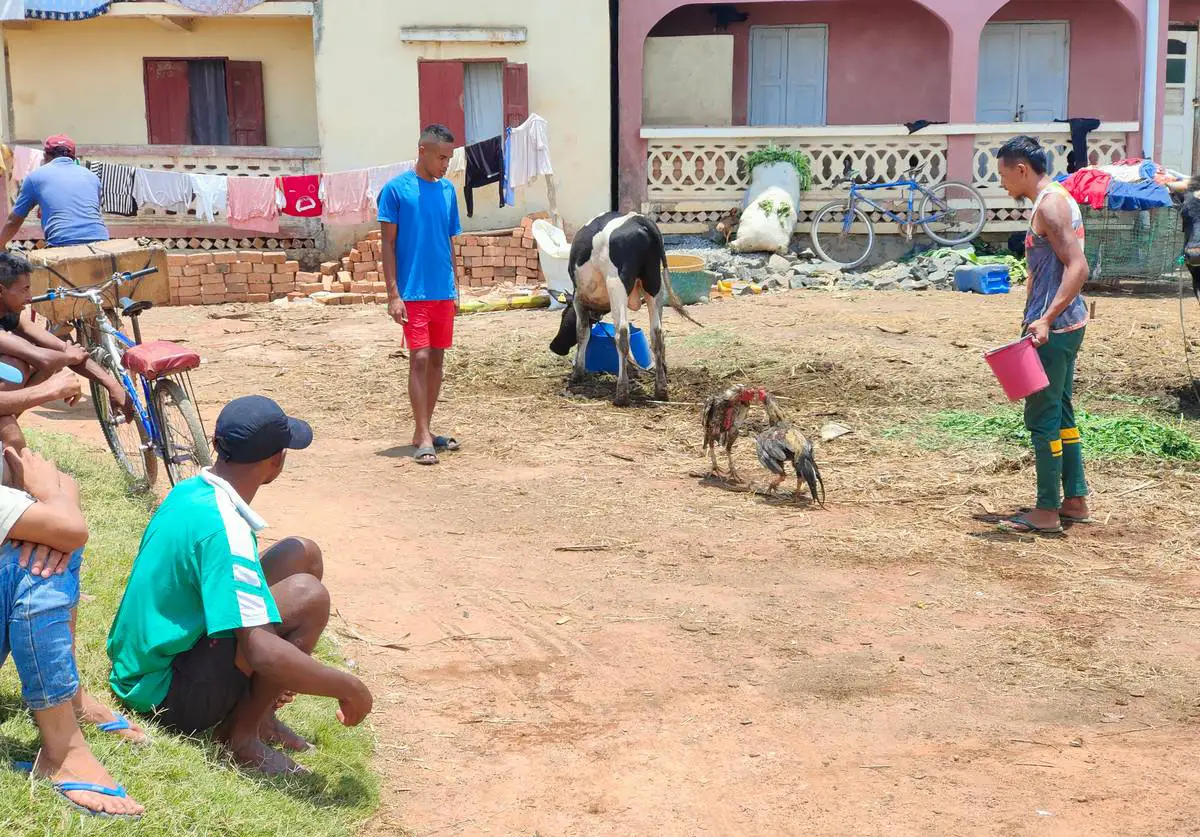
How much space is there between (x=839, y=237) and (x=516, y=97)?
4518 millimetres

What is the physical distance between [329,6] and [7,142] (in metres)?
4.70

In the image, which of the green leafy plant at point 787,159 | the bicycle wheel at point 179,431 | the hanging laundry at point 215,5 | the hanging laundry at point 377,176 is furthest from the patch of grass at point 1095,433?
the hanging laundry at point 215,5

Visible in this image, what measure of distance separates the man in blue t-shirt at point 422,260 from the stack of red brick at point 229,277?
744 cm

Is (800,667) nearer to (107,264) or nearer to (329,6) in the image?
(107,264)

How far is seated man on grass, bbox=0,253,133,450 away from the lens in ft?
14.7

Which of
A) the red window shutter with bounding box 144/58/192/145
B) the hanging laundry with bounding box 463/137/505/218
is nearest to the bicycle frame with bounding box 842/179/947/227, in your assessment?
the hanging laundry with bounding box 463/137/505/218

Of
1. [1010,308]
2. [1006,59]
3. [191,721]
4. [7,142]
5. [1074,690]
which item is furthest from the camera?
[1006,59]

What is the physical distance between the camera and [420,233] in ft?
25.0

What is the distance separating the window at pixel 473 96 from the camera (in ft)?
53.4

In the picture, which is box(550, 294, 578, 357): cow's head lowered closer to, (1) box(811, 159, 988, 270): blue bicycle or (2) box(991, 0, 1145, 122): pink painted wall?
(1) box(811, 159, 988, 270): blue bicycle

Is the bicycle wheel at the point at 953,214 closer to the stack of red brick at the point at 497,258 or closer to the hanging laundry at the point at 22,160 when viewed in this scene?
the stack of red brick at the point at 497,258

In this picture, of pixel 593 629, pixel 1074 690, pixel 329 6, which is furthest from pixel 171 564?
pixel 329 6

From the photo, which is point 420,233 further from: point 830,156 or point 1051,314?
point 830,156

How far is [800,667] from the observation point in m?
4.70
